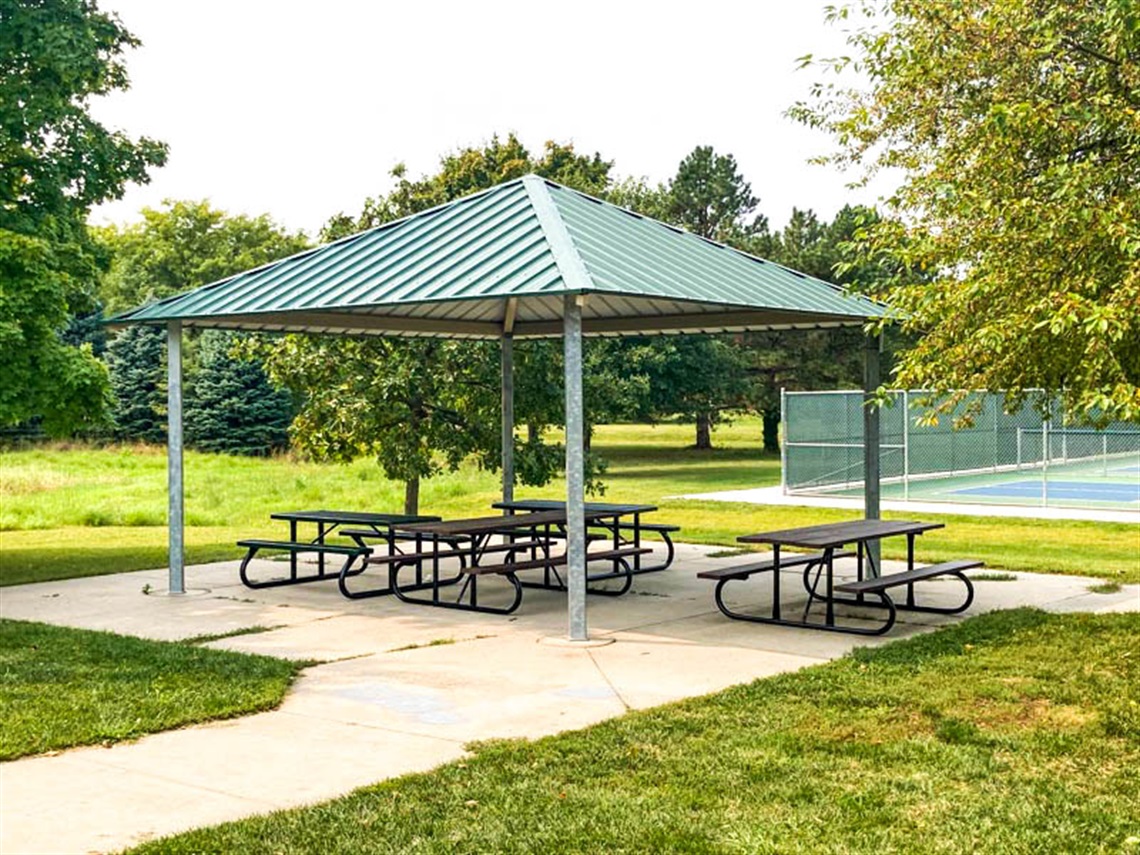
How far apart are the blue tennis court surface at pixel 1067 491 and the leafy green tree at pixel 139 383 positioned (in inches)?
1119

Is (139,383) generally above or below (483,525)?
above

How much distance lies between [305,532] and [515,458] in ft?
12.7

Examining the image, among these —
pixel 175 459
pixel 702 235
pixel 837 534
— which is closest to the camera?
pixel 837 534

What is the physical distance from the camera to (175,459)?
12.9 m

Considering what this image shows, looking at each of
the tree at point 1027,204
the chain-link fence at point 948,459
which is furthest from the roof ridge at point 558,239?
the chain-link fence at point 948,459

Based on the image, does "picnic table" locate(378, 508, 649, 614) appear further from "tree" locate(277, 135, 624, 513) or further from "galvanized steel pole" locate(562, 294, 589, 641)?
"tree" locate(277, 135, 624, 513)

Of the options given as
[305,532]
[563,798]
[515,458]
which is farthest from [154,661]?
[305,532]

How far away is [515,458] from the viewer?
17.8m

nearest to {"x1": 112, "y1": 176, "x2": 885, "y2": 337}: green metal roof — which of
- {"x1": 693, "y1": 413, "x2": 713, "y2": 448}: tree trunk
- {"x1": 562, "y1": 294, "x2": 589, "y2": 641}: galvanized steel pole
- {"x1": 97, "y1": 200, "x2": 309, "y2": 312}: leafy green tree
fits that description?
{"x1": 562, "y1": 294, "x2": 589, "y2": 641}: galvanized steel pole

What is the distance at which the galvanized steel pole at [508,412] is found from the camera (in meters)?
15.7

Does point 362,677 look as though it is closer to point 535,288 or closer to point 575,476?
point 575,476

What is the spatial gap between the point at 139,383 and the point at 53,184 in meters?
30.6

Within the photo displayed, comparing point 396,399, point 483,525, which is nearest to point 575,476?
point 483,525

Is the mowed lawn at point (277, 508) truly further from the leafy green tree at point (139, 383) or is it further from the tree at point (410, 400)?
the leafy green tree at point (139, 383)
